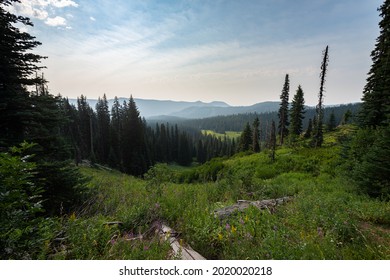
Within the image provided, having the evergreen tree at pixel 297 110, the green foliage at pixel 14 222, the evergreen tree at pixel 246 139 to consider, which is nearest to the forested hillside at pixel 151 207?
the green foliage at pixel 14 222

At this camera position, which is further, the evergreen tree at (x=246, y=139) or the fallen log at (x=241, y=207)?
the evergreen tree at (x=246, y=139)

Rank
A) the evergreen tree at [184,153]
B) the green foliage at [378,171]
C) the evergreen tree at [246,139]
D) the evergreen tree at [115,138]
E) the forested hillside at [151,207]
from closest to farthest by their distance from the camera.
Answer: the forested hillside at [151,207], the green foliage at [378,171], the evergreen tree at [115,138], the evergreen tree at [246,139], the evergreen tree at [184,153]

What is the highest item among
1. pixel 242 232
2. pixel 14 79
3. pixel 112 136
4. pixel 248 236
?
pixel 14 79

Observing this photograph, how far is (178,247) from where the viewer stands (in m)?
3.85

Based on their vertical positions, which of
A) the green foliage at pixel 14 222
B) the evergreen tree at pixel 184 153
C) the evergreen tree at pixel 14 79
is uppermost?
the evergreen tree at pixel 14 79

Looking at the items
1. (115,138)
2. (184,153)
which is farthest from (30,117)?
(184,153)

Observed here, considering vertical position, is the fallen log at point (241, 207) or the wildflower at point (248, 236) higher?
the wildflower at point (248, 236)

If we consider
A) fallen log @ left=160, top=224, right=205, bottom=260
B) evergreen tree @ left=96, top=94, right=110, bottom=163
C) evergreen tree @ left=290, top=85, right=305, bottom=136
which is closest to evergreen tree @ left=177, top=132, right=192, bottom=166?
evergreen tree @ left=96, top=94, right=110, bottom=163

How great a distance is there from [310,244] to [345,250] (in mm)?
632

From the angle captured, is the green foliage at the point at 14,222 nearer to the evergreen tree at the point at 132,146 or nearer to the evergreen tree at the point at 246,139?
the evergreen tree at the point at 132,146

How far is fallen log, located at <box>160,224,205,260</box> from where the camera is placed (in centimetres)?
356

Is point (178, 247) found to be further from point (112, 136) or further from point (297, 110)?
point (297, 110)

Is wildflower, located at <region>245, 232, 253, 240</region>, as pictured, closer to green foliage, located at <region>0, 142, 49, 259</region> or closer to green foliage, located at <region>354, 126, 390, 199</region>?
green foliage, located at <region>0, 142, 49, 259</region>

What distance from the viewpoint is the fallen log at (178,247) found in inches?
140
